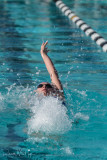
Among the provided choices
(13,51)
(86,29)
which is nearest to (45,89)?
(13,51)

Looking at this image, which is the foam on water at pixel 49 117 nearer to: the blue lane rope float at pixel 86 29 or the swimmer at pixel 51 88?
the swimmer at pixel 51 88

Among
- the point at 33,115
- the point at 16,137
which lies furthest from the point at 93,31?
the point at 16,137

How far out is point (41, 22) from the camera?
1330 cm

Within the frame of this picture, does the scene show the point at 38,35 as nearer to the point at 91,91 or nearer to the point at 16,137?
the point at 91,91

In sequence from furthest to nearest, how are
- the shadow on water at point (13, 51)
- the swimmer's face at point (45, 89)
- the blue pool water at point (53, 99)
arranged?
1. the shadow on water at point (13, 51)
2. the swimmer's face at point (45, 89)
3. the blue pool water at point (53, 99)

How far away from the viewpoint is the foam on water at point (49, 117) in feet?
17.2

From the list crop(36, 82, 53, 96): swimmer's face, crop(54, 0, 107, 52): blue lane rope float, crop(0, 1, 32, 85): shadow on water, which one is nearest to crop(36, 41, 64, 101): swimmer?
crop(36, 82, 53, 96): swimmer's face

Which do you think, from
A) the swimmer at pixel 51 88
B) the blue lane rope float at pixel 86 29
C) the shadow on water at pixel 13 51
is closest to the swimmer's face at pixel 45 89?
the swimmer at pixel 51 88

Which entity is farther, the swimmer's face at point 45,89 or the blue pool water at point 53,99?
the swimmer's face at point 45,89

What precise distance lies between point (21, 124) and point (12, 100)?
3.07 ft

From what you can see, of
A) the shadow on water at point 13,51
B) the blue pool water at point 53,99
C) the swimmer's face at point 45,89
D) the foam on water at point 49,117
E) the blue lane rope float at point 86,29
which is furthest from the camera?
the blue lane rope float at point 86,29

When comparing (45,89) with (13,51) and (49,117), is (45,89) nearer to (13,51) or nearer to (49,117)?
(49,117)

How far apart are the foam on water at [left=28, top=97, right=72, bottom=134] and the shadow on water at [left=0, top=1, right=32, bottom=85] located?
149 centimetres

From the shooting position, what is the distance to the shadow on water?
7.58m
